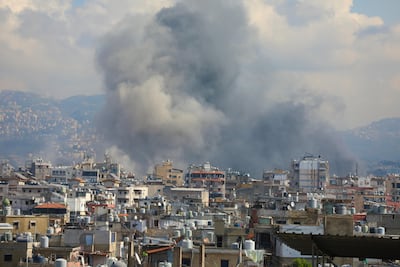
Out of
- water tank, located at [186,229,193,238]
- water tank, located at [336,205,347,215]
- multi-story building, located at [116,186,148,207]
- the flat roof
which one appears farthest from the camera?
multi-story building, located at [116,186,148,207]

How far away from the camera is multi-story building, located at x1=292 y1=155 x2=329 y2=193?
375 feet

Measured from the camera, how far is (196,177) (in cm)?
11156

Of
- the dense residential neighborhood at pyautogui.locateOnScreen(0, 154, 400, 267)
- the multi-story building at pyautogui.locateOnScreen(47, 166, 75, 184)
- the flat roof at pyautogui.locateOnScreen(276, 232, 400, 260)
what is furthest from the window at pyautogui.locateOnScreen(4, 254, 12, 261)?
the multi-story building at pyautogui.locateOnScreen(47, 166, 75, 184)

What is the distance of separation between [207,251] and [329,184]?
86582 millimetres

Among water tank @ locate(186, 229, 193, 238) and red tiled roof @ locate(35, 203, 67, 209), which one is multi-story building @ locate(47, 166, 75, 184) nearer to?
red tiled roof @ locate(35, 203, 67, 209)

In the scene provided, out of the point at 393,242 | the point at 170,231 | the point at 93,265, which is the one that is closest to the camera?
the point at 393,242

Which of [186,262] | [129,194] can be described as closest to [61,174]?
[129,194]

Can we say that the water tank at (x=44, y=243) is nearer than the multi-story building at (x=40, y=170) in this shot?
Yes

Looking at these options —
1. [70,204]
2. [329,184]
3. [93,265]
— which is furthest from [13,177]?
[93,265]

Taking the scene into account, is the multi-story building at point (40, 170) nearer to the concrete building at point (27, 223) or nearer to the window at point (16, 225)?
the concrete building at point (27, 223)

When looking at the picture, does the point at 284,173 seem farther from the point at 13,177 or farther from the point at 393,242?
the point at 393,242

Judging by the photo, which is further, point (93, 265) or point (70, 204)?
point (70, 204)

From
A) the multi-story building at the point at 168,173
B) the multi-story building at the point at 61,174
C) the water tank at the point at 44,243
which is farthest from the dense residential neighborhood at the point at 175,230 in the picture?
the multi-story building at the point at 168,173

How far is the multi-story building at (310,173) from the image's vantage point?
114m
